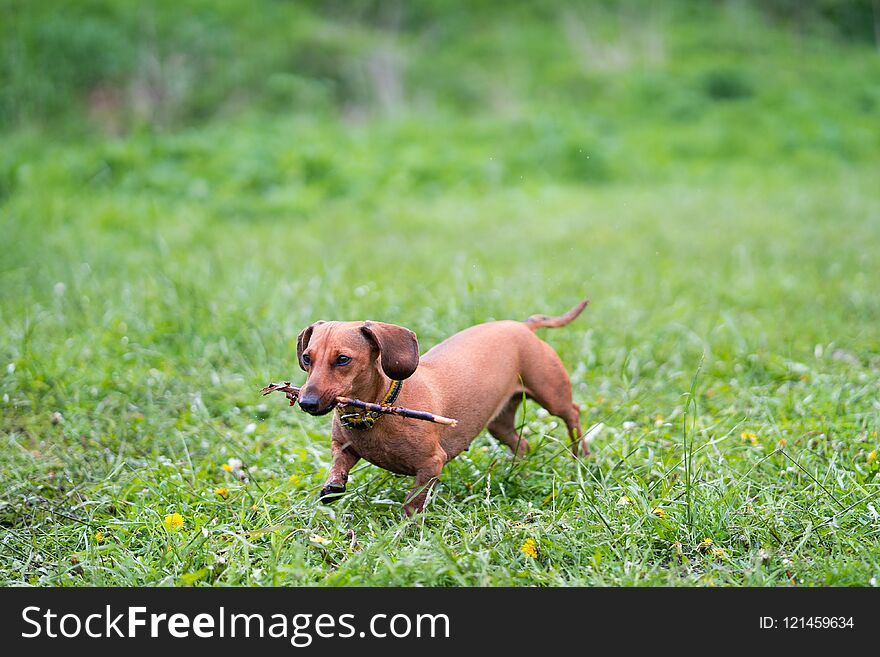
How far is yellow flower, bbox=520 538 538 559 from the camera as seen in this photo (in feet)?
9.23

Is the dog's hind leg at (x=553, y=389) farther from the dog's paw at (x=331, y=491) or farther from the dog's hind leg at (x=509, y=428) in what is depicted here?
the dog's paw at (x=331, y=491)

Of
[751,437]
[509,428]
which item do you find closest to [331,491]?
[509,428]

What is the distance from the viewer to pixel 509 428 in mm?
3555

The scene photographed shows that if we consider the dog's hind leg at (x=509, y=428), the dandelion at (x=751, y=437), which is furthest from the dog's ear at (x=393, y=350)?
the dandelion at (x=751, y=437)

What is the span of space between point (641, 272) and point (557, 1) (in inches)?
399

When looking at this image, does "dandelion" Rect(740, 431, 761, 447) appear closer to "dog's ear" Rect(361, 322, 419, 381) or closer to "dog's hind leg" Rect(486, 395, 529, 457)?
"dog's hind leg" Rect(486, 395, 529, 457)

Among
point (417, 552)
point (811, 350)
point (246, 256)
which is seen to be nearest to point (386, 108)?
point (246, 256)

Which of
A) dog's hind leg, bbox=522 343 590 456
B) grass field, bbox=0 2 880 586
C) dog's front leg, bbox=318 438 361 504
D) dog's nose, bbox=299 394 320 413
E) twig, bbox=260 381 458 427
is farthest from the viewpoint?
dog's hind leg, bbox=522 343 590 456

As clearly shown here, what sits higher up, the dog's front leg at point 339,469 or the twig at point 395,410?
the twig at point 395,410

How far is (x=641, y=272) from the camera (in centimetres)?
655

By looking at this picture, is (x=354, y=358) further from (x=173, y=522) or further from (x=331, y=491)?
(x=173, y=522)

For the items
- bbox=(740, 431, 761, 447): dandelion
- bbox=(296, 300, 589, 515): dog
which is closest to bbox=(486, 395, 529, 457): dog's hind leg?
bbox=(296, 300, 589, 515): dog

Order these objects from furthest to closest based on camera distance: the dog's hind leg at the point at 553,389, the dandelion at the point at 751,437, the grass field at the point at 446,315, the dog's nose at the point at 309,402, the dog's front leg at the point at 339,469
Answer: the dandelion at the point at 751,437 < the dog's hind leg at the point at 553,389 < the dog's front leg at the point at 339,469 < the grass field at the point at 446,315 < the dog's nose at the point at 309,402

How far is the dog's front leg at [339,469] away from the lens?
A: 9.90ft
